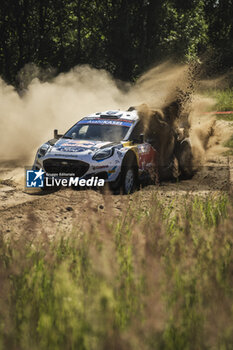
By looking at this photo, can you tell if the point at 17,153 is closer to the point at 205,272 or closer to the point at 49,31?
the point at 205,272

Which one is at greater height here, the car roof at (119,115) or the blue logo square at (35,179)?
the car roof at (119,115)

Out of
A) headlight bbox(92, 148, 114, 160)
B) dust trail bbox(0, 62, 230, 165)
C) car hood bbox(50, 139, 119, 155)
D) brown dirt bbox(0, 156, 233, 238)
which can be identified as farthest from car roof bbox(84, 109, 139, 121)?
dust trail bbox(0, 62, 230, 165)

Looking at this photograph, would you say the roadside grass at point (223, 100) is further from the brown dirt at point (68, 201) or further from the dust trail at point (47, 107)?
the brown dirt at point (68, 201)

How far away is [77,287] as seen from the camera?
3.85 m

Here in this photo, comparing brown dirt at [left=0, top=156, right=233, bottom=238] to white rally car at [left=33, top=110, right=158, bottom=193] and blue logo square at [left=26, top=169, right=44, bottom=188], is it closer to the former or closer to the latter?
blue logo square at [left=26, top=169, right=44, bottom=188]

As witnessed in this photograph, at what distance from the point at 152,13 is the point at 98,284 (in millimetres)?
38814

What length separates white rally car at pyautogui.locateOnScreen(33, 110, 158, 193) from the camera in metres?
10.2

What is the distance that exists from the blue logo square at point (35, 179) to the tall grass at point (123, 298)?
5.98 metres

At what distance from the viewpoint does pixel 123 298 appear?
372cm

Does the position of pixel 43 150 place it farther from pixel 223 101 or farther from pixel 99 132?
pixel 223 101

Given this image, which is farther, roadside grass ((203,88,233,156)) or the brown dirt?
roadside grass ((203,88,233,156))

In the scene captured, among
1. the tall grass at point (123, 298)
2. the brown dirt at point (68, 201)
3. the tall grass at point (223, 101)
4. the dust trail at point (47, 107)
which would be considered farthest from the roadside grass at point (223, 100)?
the tall grass at point (123, 298)

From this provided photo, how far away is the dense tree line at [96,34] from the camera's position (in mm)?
35625

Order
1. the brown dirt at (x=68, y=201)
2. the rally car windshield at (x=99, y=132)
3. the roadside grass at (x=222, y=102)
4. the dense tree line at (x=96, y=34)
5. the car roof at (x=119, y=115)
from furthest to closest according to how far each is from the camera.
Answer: the dense tree line at (x=96, y=34) → the roadside grass at (x=222, y=102) → the car roof at (x=119, y=115) → the rally car windshield at (x=99, y=132) → the brown dirt at (x=68, y=201)
